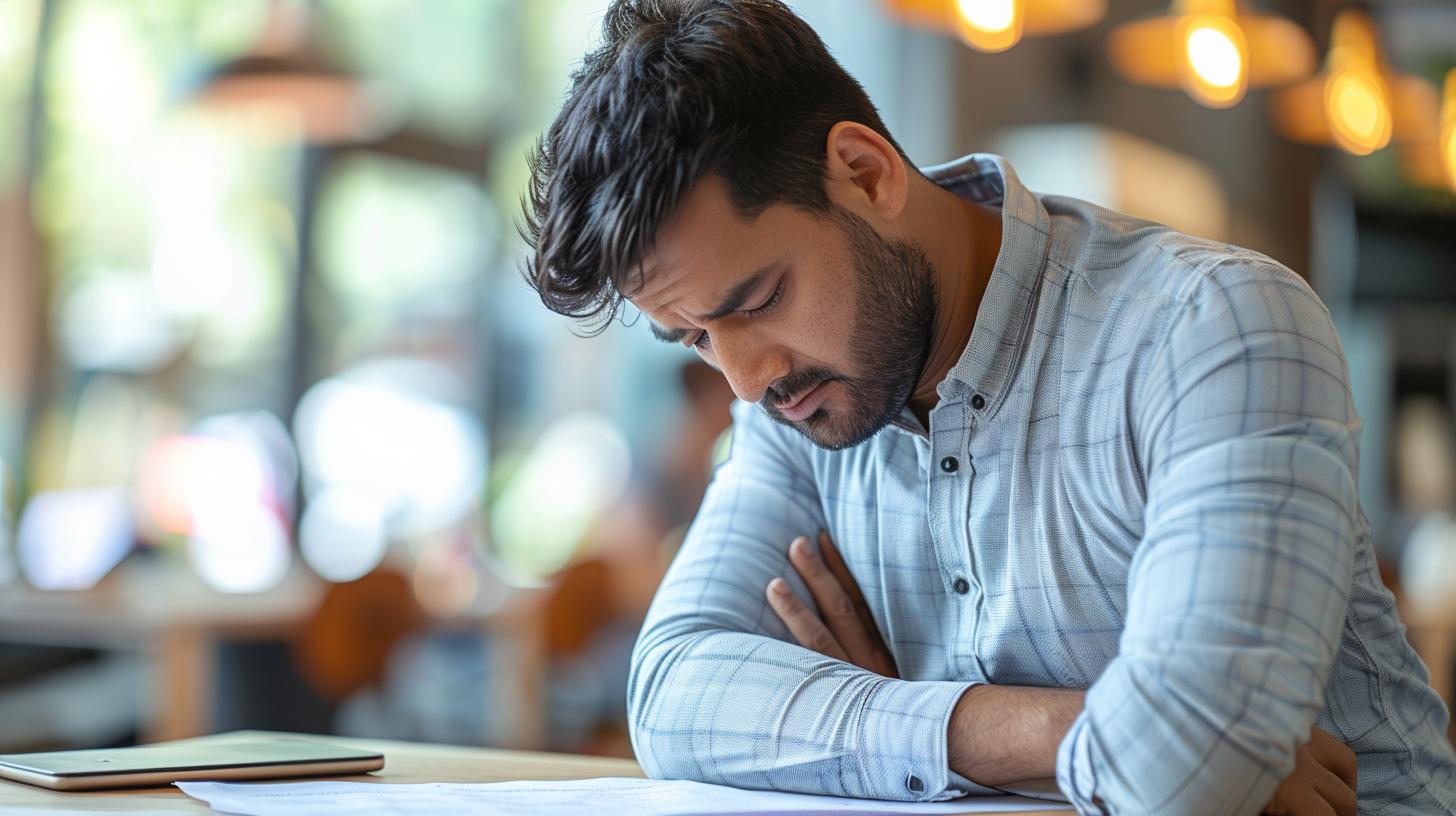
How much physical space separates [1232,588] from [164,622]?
285 centimetres

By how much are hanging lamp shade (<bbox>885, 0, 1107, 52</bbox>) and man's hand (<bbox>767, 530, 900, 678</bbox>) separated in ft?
7.34

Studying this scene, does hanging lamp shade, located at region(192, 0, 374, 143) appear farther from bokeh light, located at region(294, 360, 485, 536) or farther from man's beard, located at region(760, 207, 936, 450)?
man's beard, located at region(760, 207, 936, 450)

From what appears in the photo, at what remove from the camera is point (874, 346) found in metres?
1.33

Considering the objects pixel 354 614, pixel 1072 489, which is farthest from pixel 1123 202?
pixel 1072 489

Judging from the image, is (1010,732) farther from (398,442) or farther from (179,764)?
(398,442)

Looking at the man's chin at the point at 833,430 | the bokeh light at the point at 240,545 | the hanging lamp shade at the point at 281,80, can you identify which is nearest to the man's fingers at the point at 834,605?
the man's chin at the point at 833,430

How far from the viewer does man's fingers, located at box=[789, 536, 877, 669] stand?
1.42 metres

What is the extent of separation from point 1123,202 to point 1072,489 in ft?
15.8

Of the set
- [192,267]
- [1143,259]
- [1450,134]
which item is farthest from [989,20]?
[1450,134]

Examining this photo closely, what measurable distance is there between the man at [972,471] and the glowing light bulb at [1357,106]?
4305mm

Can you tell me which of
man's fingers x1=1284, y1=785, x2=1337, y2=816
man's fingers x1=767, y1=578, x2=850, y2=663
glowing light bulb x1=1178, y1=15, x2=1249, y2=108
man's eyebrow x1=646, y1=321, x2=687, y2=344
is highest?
glowing light bulb x1=1178, y1=15, x2=1249, y2=108

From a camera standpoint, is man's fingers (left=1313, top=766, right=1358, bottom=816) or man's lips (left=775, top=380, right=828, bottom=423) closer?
man's fingers (left=1313, top=766, right=1358, bottom=816)

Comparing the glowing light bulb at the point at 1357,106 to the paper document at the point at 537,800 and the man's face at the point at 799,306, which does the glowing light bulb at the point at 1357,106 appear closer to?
the man's face at the point at 799,306

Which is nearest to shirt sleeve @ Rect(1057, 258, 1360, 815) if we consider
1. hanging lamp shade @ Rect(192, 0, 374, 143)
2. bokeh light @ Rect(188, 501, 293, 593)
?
hanging lamp shade @ Rect(192, 0, 374, 143)
